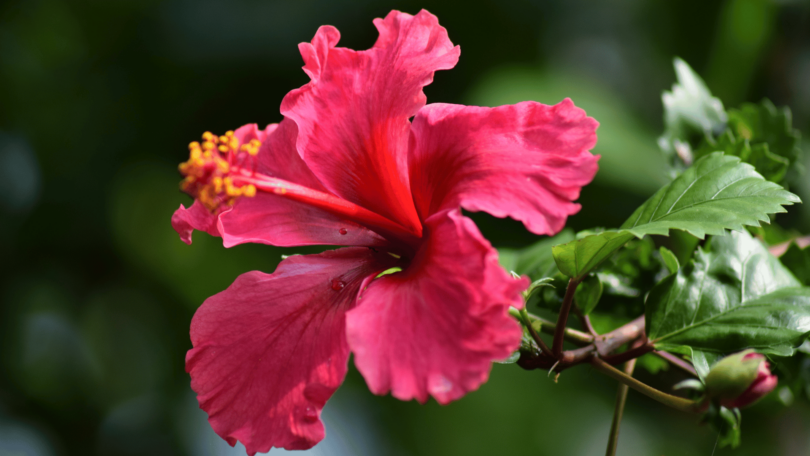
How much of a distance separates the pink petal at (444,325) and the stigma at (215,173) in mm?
246

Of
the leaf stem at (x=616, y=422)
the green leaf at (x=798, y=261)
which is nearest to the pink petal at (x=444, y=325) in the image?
the leaf stem at (x=616, y=422)

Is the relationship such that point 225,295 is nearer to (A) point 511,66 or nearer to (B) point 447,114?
(B) point 447,114

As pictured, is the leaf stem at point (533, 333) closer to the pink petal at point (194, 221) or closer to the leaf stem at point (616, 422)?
the leaf stem at point (616, 422)

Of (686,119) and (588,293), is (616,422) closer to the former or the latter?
(588,293)

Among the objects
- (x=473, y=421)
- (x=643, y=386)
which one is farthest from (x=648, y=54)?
(x=643, y=386)

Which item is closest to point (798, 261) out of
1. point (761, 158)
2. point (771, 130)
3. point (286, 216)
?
point (761, 158)

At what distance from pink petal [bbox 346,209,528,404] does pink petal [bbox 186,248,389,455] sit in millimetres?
93

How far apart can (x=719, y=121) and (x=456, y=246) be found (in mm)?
991

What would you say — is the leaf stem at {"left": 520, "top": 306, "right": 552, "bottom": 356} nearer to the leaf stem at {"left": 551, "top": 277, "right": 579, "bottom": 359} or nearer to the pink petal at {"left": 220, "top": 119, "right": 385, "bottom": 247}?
the leaf stem at {"left": 551, "top": 277, "right": 579, "bottom": 359}

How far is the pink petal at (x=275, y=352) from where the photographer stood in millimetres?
673

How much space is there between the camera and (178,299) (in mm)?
2582

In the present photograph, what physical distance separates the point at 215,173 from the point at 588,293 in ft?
1.91

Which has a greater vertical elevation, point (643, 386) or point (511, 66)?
point (643, 386)

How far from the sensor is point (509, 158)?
680mm
